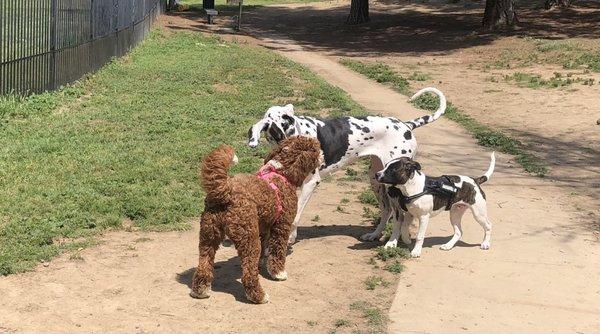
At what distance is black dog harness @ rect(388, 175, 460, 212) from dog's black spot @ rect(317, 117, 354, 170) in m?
0.57

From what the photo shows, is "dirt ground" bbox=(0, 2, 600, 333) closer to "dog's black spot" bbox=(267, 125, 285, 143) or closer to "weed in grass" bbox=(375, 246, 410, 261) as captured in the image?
"weed in grass" bbox=(375, 246, 410, 261)

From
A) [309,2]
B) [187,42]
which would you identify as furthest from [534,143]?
[309,2]

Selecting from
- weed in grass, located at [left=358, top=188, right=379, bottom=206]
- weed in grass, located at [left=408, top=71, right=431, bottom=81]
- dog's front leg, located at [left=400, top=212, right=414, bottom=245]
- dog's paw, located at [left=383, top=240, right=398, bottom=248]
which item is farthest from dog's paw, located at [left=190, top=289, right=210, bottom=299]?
weed in grass, located at [left=408, top=71, right=431, bottom=81]

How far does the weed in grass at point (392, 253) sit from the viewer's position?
6938 millimetres

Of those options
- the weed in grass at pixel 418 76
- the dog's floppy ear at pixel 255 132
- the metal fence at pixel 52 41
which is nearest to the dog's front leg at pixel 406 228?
the dog's floppy ear at pixel 255 132

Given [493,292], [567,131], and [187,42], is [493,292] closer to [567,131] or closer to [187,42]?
[567,131]

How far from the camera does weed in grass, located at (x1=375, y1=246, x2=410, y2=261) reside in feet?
22.8

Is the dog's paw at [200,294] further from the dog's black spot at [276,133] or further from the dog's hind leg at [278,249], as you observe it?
the dog's black spot at [276,133]

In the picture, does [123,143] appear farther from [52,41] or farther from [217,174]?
[217,174]

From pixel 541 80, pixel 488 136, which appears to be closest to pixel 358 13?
pixel 541 80

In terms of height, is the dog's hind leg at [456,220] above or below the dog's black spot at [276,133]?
below

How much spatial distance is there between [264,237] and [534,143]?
7.77 meters

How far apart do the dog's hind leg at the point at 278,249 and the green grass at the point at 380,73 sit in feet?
40.4

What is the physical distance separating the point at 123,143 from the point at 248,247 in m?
5.20
